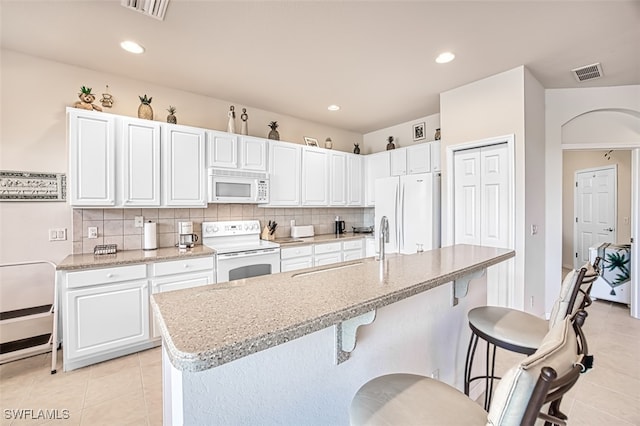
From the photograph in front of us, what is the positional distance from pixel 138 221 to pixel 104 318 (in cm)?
107

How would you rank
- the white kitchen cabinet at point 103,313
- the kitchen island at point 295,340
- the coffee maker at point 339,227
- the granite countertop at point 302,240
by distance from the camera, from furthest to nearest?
the coffee maker at point 339,227
the granite countertop at point 302,240
the white kitchen cabinet at point 103,313
the kitchen island at point 295,340

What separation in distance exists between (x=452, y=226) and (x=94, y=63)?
4.24 meters

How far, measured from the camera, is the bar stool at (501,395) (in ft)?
1.93

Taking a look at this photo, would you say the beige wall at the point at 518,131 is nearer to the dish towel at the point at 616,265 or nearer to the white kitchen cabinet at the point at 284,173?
the dish towel at the point at 616,265

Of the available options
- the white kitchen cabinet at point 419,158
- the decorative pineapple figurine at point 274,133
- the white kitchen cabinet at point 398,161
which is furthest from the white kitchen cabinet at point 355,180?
the decorative pineapple figurine at point 274,133

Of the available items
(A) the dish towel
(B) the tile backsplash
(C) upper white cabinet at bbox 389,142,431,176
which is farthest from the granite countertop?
(A) the dish towel

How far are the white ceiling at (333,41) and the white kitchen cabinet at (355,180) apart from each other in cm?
146

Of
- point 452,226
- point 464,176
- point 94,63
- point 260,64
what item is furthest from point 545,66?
point 94,63

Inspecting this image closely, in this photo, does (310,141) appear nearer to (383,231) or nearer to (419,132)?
(419,132)

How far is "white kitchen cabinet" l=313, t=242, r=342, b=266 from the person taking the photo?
12.8ft

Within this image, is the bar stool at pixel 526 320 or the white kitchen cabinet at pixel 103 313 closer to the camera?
the bar stool at pixel 526 320

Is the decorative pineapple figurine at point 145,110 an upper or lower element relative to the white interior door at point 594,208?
upper

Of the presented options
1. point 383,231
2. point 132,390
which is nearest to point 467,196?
point 383,231

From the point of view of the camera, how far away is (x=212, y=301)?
3.12ft
